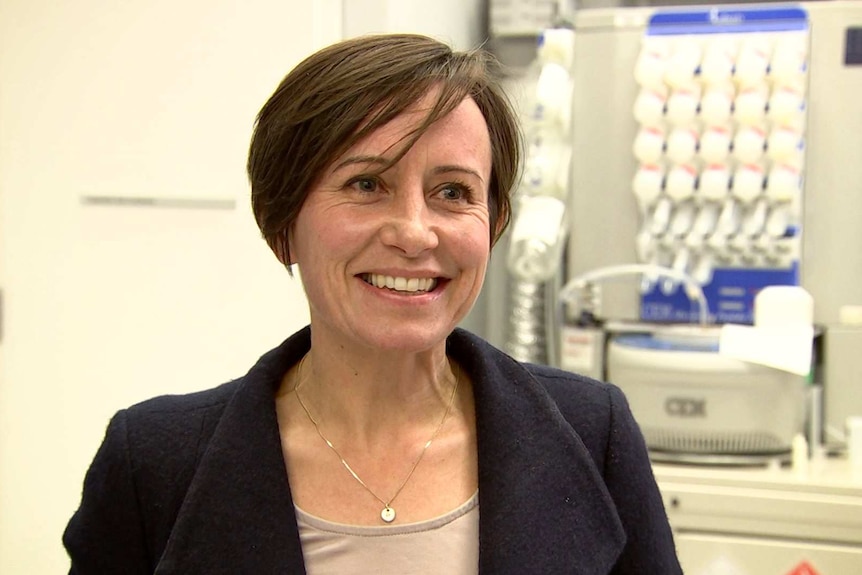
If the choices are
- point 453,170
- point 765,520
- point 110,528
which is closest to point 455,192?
point 453,170

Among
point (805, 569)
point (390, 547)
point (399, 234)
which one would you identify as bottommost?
point (805, 569)

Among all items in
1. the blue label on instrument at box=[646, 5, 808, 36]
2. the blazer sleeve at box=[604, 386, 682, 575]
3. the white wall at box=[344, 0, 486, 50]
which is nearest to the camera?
the blazer sleeve at box=[604, 386, 682, 575]

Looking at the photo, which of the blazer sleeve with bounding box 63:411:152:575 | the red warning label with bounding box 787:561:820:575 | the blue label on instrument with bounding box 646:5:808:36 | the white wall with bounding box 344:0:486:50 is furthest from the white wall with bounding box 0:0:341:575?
the red warning label with bounding box 787:561:820:575

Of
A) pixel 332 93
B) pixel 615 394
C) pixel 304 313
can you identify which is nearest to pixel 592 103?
pixel 304 313

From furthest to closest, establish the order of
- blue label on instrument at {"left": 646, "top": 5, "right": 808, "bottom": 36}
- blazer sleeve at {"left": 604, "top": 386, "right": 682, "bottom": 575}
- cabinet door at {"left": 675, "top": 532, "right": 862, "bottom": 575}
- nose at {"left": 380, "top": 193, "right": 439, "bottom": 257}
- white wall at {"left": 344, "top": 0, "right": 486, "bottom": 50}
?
blue label on instrument at {"left": 646, "top": 5, "right": 808, "bottom": 36} < white wall at {"left": 344, "top": 0, "right": 486, "bottom": 50} < cabinet door at {"left": 675, "top": 532, "right": 862, "bottom": 575} < blazer sleeve at {"left": 604, "top": 386, "right": 682, "bottom": 575} < nose at {"left": 380, "top": 193, "right": 439, "bottom": 257}

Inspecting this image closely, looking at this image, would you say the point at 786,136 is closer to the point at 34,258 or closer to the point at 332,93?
the point at 332,93

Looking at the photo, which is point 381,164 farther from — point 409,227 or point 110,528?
point 110,528

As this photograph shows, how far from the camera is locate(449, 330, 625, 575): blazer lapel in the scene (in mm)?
1072

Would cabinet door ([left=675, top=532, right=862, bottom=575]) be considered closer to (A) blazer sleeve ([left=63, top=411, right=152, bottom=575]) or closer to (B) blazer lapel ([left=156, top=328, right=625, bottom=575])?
(B) blazer lapel ([left=156, top=328, right=625, bottom=575])

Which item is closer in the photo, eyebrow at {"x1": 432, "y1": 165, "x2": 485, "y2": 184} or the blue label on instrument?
eyebrow at {"x1": 432, "y1": 165, "x2": 485, "y2": 184}

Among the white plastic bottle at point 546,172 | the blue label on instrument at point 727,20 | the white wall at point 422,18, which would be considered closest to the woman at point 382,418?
the white wall at point 422,18

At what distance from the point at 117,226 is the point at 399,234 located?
4.15 ft

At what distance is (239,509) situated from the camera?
1.09 meters

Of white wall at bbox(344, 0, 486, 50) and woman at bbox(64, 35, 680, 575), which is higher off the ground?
white wall at bbox(344, 0, 486, 50)
